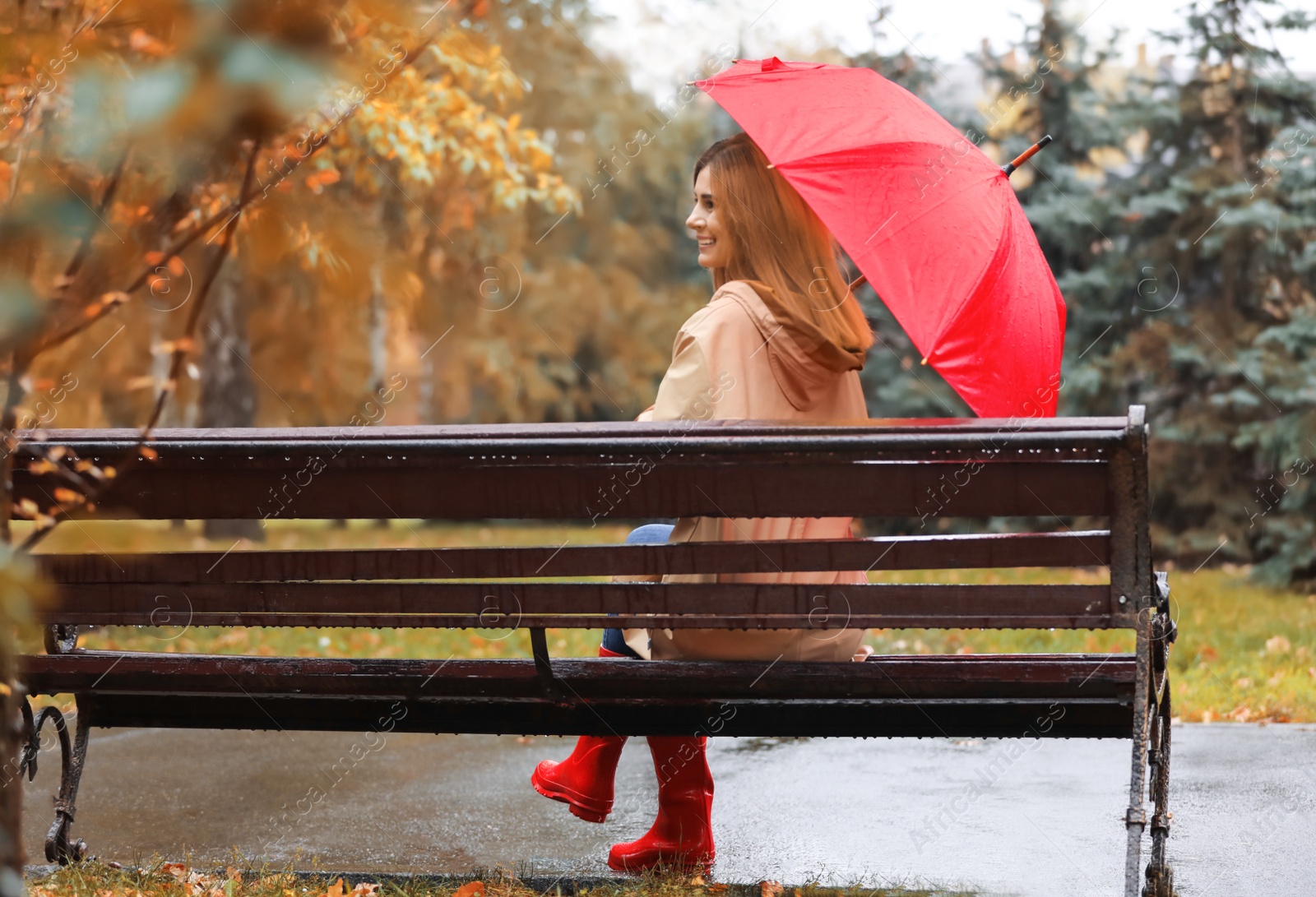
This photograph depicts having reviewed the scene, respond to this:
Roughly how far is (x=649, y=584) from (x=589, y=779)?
887 mm

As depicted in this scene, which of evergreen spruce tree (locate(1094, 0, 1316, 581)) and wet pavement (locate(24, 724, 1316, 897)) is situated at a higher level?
evergreen spruce tree (locate(1094, 0, 1316, 581))

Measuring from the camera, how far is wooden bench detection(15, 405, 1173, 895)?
2.77 meters

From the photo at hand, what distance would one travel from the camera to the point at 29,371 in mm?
1909

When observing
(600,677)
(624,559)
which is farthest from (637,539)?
(624,559)

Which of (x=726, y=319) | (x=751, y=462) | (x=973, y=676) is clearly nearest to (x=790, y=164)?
(x=726, y=319)

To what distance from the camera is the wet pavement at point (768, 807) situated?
383 cm

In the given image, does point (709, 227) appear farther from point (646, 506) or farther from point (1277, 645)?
point (1277, 645)

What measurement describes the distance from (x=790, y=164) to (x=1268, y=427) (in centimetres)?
816

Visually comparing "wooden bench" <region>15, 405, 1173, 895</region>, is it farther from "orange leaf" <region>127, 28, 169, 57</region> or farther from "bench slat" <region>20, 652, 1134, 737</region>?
"orange leaf" <region>127, 28, 169, 57</region>

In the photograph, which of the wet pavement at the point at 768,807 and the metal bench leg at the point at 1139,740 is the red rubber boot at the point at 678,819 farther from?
the metal bench leg at the point at 1139,740

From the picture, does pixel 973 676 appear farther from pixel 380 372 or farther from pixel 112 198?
pixel 380 372

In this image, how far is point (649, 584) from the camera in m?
2.95

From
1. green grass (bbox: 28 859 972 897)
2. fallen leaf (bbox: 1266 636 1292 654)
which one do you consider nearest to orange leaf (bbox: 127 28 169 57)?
green grass (bbox: 28 859 972 897)

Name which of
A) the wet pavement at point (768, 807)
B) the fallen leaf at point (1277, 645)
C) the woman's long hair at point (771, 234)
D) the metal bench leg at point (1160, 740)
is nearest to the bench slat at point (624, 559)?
the metal bench leg at point (1160, 740)
